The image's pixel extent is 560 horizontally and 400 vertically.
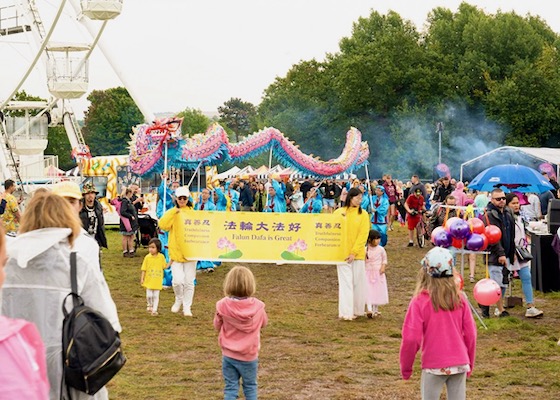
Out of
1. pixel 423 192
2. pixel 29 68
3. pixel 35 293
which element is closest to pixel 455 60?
pixel 29 68

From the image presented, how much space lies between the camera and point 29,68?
36750 millimetres

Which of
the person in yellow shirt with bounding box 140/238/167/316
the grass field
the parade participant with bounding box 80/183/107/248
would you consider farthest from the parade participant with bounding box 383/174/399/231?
the person in yellow shirt with bounding box 140/238/167/316

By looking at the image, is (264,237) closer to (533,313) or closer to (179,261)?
(179,261)

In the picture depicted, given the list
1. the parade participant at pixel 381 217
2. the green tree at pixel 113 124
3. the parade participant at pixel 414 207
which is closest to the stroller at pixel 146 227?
the parade participant at pixel 381 217

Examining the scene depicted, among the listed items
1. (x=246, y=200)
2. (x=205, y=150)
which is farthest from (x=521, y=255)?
(x=246, y=200)

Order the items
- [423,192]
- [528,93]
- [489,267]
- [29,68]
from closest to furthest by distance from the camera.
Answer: [489,267] < [423,192] < [29,68] < [528,93]

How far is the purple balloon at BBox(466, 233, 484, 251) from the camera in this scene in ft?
37.8

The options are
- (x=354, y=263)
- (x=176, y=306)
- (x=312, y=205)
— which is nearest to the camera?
(x=354, y=263)

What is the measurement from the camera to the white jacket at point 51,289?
520cm

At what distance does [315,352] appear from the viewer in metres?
10.9

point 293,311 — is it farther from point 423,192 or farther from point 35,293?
point 423,192

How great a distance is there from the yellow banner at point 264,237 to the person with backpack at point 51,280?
8.52m

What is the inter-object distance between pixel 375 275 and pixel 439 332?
715 centimetres

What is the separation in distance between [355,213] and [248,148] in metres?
9.97
